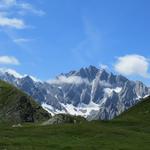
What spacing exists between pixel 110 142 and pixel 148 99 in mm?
109823

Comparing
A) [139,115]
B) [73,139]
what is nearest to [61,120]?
[139,115]

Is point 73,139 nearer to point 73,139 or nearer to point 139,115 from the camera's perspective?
point 73,139

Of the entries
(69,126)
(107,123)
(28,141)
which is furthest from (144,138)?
(107,123)

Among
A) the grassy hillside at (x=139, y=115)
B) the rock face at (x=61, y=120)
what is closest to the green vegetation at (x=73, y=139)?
the grassy hillside at (x=139, y=115)

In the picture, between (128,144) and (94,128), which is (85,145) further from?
(94,128)

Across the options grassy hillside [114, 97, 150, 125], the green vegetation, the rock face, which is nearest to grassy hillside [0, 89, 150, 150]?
the green vegetation

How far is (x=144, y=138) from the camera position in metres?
87.8

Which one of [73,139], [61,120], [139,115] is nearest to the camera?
[73,139]

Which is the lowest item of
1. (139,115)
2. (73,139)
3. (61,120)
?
(73,139)

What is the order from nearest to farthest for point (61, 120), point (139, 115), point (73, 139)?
point (73, 139)
point (61, 120)
point (139, 115)

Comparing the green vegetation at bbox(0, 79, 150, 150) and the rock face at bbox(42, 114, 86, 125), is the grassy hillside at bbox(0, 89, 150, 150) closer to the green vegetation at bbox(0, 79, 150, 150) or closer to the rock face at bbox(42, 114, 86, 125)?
the green vegetation at bbox(0, 79, 150, 150)

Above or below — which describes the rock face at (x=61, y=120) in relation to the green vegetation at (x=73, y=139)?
above

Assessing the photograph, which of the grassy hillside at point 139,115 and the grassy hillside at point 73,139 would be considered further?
the grassy hillside at point 139,115

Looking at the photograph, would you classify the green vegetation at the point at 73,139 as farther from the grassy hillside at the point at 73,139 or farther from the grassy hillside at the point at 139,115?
the grassy hillside at the point at 139,115
